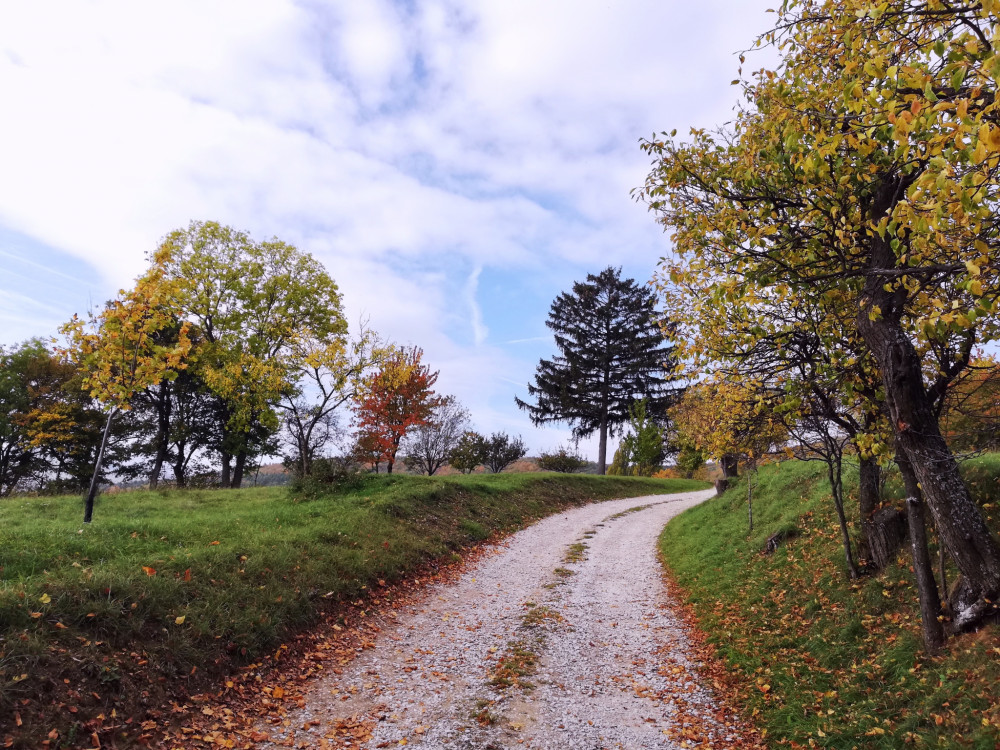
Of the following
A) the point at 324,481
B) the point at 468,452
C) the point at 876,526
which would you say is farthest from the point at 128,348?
the point at 468,452

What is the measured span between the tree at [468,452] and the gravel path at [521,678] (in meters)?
23.4

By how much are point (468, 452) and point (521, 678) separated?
92.8 ft

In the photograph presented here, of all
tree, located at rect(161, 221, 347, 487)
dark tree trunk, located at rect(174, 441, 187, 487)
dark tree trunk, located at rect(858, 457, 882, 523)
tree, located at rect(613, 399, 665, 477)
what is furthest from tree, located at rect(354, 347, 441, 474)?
dark tree trunk, located at rect(858, 457, 882, 523)

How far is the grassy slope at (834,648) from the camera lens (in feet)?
15.2

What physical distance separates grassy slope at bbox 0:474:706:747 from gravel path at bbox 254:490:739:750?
1.19 metres

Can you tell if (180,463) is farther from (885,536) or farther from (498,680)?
(885,536)

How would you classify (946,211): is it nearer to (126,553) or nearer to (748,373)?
(748,373)

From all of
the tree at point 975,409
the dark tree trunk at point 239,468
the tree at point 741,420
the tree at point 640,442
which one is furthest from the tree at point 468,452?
the tree at point 975,409

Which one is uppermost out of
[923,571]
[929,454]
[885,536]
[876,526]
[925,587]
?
[929,454]

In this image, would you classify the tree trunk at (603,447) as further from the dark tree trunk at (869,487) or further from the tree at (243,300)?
the dark tree trunk at (869,487)

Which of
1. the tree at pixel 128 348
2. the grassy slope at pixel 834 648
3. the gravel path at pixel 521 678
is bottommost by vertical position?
the gravel path at pixel 521 678

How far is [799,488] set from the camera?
13359 millimetres

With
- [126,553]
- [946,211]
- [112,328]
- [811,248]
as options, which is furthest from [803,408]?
[112,328]

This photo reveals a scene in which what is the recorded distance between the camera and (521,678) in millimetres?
6195
